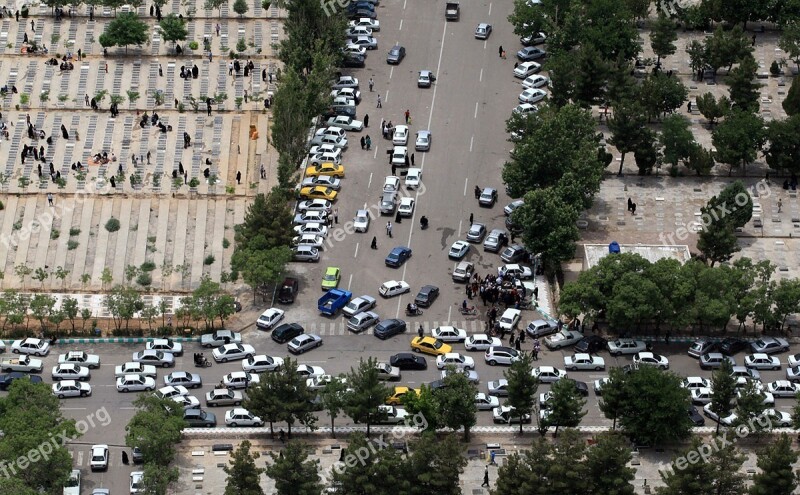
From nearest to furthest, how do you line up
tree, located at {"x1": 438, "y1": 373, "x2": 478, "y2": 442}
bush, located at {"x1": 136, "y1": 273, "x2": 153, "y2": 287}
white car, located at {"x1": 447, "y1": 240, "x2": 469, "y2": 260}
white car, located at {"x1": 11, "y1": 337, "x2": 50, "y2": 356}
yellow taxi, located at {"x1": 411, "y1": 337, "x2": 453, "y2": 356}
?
1. tree, located at {"x1": 438, "y1": 373, "x2": 478, "y2": 442}
2. white car, located at {"x1": 11, "y1": 337, "x2": 50, "y2": 356}
3. yellow taxi, located at {"x1": 411, "y1": 337, "x2": 453, "y2": 356}
4. bush, located at {"x1": 136, "y1": 273, "x2": 153, "y2": 287}
5. white car, located at {"x1": 447, "y1": 240, "x2": 469, "y2": 260}

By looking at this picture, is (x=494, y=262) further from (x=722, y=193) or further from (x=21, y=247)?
(x=21, y=247)

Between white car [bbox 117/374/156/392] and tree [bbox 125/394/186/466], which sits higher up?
white car [bbox 117/374/156/392]

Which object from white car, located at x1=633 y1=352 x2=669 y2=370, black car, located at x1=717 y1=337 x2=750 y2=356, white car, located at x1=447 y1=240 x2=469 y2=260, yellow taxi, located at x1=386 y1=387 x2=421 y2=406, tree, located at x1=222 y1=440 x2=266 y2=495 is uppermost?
white car, located at x1=447 y1=240 x2=469 y2=260

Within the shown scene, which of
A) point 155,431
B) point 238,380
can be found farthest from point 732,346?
point 155,431

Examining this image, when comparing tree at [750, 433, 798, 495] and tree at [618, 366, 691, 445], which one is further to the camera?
tree at [618, 366, 691, 445]

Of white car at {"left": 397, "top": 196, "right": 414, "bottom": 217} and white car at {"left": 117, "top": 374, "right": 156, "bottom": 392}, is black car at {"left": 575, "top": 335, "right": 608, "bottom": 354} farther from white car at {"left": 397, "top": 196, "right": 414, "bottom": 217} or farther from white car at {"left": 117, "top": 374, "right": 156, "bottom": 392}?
white car at {"left": 117, "top": 374, "right": 156, "bottom": 392}

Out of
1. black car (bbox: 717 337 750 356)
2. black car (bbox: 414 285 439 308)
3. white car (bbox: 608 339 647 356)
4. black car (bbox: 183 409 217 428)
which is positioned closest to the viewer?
black car (bbox: 183 409 217 428)

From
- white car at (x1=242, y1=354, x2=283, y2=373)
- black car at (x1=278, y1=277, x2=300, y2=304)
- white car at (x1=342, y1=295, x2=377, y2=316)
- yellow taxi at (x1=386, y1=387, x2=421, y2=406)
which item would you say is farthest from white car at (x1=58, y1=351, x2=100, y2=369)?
yellow taxi at (x1=386, y1=387, x2=421, y2=406)
